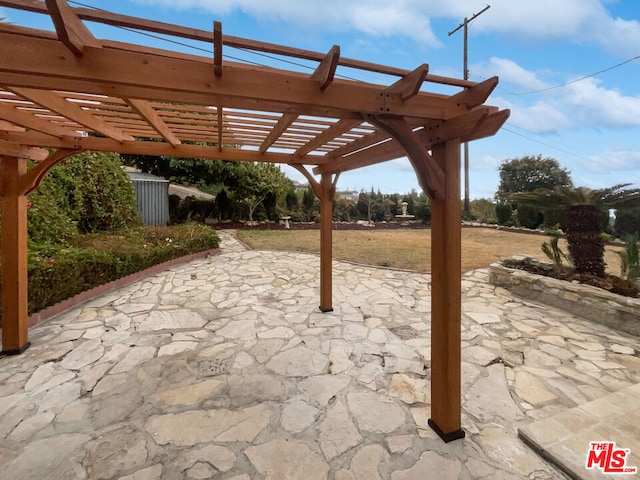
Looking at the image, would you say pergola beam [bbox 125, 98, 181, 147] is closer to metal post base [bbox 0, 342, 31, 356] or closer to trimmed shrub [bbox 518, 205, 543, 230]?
metal post base [bbox 0, 342, 31, 356]

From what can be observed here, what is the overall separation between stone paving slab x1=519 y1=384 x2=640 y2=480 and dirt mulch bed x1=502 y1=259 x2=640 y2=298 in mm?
2639

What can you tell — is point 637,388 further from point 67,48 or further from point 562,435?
point 67,48

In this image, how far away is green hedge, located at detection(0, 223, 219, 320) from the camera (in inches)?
152

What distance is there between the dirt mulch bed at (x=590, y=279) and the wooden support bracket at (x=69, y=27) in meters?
6.18

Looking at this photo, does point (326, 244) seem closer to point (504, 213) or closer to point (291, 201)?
point (291, 201)

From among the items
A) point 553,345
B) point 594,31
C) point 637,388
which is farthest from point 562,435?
point 594,31

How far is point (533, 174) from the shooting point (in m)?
19.8

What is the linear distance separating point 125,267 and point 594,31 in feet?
38.1

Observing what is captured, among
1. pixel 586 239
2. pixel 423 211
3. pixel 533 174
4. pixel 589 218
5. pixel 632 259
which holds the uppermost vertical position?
pixel 533 174

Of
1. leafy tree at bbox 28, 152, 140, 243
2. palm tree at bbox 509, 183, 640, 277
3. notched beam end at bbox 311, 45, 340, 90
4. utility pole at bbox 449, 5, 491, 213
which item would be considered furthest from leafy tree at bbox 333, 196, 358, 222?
notched beam end at bbox 311, 45, 340, 90

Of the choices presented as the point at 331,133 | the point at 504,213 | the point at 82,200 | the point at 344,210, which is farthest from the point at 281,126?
the point at 504,213

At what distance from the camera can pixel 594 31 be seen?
7.14 metres

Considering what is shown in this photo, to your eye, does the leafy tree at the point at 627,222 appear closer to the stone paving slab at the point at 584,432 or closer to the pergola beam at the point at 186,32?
the stone paving slab at the point at 584,432

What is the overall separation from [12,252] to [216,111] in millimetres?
2591
